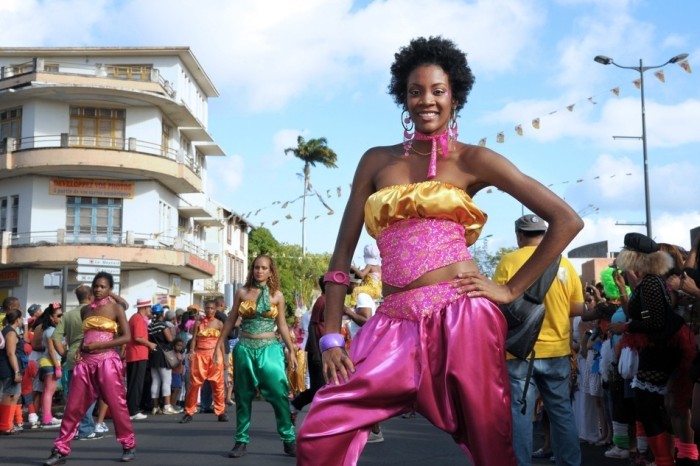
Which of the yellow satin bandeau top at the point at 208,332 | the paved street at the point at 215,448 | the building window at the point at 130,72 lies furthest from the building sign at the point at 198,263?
the paved street at the point at 215,448

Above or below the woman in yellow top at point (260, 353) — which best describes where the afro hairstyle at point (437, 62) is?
above

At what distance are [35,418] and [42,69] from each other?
31514 millimetres

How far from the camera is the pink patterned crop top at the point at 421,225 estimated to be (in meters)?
3.83

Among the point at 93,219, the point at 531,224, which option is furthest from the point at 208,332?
the point at 93,219

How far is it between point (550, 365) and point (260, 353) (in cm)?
397

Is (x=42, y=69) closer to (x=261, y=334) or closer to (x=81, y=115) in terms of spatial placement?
(x=81, y=115)

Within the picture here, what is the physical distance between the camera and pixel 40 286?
Answer: 42719mm

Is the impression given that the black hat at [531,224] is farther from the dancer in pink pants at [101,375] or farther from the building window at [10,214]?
the building window at [10,214]

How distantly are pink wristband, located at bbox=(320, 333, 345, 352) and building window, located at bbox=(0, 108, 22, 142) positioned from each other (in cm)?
4152

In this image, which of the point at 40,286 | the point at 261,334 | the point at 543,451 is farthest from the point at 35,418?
the point at 40,286

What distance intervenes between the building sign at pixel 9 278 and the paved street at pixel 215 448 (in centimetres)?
3111

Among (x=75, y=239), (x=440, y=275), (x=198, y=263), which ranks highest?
(x=75, y=239)

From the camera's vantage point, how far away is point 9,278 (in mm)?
43156

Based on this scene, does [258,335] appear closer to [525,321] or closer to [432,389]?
[525,321]
